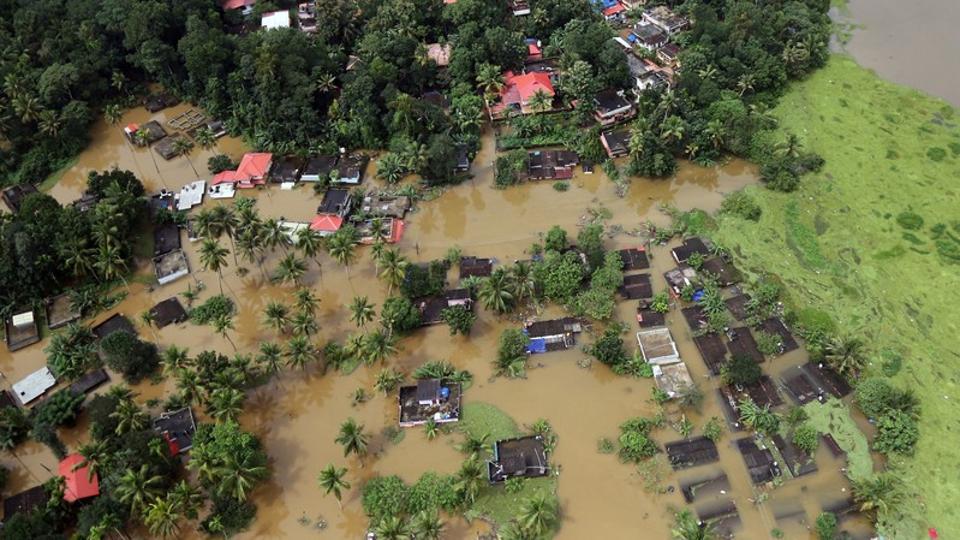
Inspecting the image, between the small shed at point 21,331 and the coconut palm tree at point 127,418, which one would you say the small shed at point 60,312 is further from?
the coconut palm tree at point 127,418

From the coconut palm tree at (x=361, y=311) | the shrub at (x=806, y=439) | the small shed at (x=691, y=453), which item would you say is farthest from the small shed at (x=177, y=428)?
the shrub at (x=806, y=439)

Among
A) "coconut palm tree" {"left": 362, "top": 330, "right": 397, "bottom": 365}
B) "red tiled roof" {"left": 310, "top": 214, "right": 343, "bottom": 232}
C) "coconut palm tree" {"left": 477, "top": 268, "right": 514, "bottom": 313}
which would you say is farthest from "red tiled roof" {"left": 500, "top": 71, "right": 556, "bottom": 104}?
"coconut palm tree" {"left": 362, "top": 330, "right": 397, "bottom": 365}

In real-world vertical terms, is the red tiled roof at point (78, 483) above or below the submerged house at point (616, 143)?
below

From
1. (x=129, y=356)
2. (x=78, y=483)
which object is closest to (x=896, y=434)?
(x=78, y=483)

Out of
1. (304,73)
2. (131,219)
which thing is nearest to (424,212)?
(304,73)

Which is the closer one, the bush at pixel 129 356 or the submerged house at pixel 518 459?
the submerged house at pixel 518 459

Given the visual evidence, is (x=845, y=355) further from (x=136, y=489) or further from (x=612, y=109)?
(x=136, y=489)
